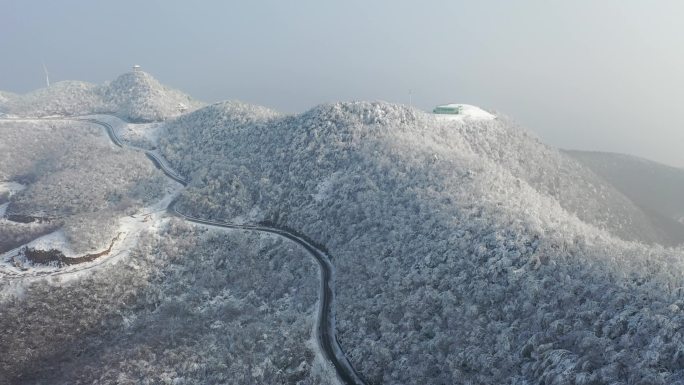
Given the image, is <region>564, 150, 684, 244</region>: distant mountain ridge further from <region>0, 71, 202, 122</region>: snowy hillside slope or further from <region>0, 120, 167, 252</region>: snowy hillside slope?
A: <region>0, 71, 202, 122</region>: snowy hillside slope

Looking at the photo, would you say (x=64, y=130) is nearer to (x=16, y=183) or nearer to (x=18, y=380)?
(x=16, y=183)

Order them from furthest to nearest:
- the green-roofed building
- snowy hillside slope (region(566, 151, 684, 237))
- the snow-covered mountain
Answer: snowy hillside slope (region(566, 151, 684, 237)) < the green-roofed building < the snow-covered mountain

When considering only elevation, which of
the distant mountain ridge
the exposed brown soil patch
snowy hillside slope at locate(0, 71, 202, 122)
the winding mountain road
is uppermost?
the distant mountain ridge

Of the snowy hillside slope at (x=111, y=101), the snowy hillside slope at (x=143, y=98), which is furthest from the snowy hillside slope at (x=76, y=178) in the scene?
the snowy hillside slope at (x=143, y=98)

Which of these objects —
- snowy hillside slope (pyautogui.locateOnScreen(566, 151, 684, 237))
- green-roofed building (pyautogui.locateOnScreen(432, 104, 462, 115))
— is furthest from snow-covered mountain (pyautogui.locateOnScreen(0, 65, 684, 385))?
snowy hillside slope (pyautogui.locateOnScreen(566, 151, 684, 237))

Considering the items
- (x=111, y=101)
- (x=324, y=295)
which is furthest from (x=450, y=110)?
(x=111, y=101)

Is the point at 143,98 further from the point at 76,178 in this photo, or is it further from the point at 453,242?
the point at 453,242

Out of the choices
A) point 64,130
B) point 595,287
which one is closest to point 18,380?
point 595,287
